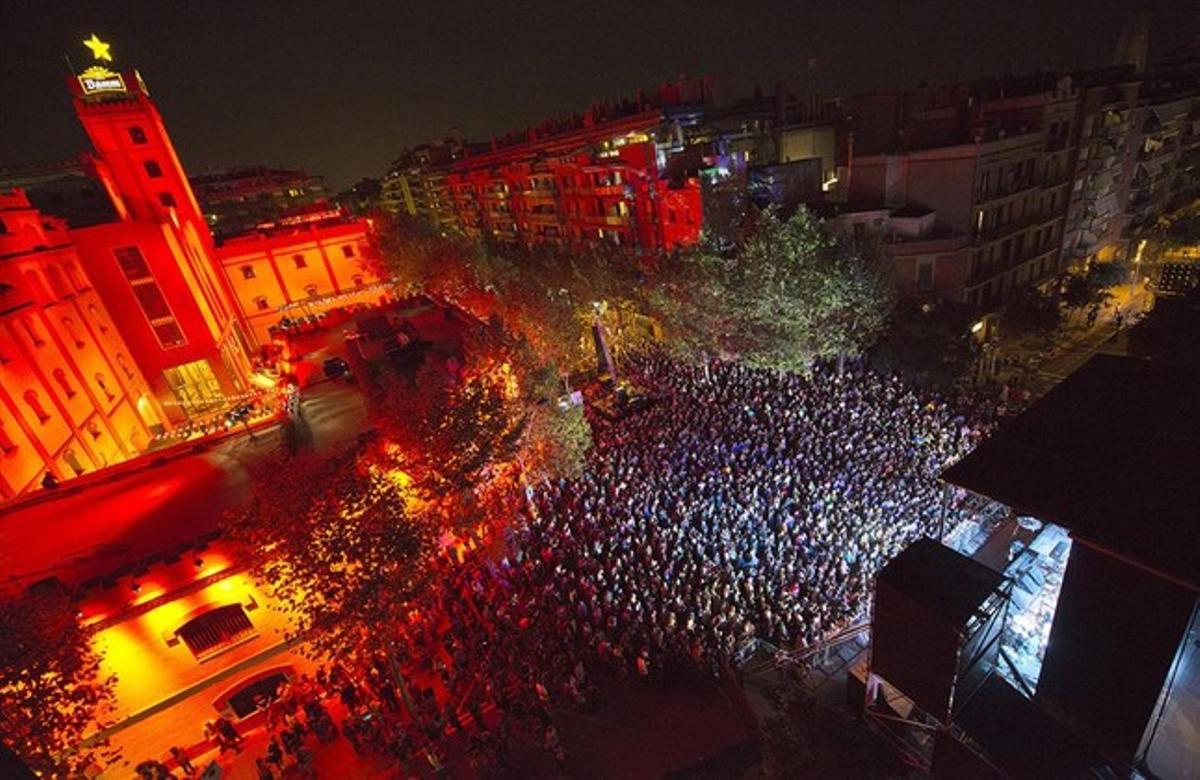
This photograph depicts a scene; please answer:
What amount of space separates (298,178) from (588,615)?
76.9 metres

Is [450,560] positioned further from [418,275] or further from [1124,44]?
[1124,44]

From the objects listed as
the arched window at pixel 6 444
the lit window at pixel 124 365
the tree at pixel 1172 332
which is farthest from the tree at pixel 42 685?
the tree at pixel 1172 332

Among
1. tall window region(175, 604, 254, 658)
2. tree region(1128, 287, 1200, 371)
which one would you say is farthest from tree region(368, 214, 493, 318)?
tree region(1128, 287, 1200, 371)

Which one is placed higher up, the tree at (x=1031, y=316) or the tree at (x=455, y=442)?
the tree at (x=455, y=442)

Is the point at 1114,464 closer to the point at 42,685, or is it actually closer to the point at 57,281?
the point at 42,685

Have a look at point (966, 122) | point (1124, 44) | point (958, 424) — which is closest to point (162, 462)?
point (958, 424)

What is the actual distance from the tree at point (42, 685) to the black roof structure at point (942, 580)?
13343 millimetres

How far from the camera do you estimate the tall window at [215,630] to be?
13.8 meters

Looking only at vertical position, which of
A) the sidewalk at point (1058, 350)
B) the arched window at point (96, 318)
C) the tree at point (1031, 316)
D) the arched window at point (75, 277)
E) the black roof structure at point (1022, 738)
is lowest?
the sidewalk at point (1058, 350)

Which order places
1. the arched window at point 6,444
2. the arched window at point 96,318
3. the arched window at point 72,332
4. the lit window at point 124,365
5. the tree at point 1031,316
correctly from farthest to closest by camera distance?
the lit window at point 124,365, the arched window at point 96,318, the tree at point 1031,316, the arched window at point 72,332, the arched window at point 6,444

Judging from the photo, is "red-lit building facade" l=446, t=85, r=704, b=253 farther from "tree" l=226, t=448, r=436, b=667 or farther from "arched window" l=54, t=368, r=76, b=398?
"arched window" l=54, t=368, r=76, b=398

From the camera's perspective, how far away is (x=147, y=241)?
31562 mm

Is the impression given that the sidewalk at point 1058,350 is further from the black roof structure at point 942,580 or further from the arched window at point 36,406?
the arched window at point 36,406

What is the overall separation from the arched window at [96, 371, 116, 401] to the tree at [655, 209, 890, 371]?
2788 cm
